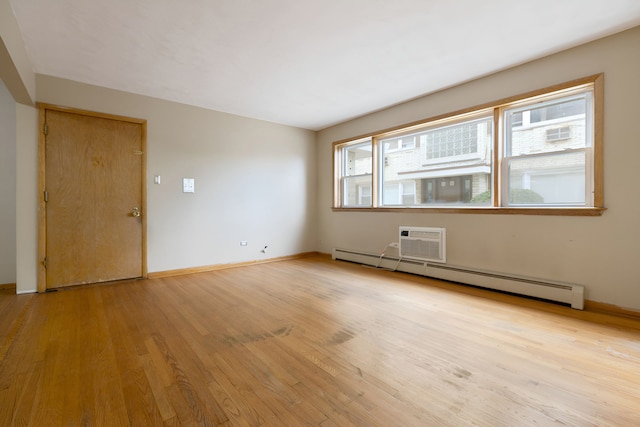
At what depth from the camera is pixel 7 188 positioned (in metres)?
3.40

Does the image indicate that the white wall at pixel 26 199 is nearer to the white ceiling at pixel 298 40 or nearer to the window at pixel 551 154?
the white ceiling at pixel 298 40

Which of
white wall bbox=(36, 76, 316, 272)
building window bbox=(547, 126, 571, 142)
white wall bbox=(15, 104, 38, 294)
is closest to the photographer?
building window bbox=(547, 126, 571, 142)

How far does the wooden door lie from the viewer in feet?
10.8

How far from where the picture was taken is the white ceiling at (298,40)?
2.16 m

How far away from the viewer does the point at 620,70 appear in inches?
98.3

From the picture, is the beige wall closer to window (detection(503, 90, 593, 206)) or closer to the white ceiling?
the white ceiling

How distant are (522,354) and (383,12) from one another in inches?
109

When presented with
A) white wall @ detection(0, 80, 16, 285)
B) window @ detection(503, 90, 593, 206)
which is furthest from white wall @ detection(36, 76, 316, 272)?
window @ detection(503, 90, 593, 206)

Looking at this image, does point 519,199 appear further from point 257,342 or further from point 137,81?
point 137,81

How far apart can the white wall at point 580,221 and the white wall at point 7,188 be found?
5.39 metres

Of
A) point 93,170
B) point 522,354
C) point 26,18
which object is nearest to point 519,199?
point 522,354

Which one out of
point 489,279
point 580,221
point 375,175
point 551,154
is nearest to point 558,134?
point 551,154

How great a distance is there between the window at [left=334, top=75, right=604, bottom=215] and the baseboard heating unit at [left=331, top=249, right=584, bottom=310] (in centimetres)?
76

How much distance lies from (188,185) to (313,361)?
11.1ft
